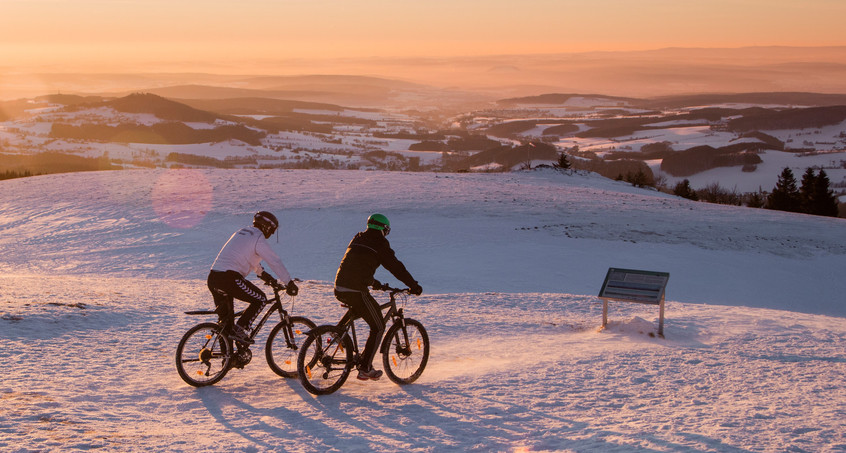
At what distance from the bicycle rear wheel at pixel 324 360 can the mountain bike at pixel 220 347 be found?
33cm

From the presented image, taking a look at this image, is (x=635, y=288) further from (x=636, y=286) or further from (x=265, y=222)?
(x=265, y=222)

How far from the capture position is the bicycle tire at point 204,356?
8453mm

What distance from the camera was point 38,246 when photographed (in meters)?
27.0

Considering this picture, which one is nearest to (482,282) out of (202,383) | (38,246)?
(202,383)

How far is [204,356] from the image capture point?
28.1 ft

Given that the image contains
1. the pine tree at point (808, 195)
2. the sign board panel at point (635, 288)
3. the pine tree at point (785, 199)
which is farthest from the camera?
the pine tree at point (785, 199)

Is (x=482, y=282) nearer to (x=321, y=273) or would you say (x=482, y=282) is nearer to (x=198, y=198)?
(x=321, y=273)

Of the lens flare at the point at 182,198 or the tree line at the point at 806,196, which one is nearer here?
the lens flare at the point at 182,198

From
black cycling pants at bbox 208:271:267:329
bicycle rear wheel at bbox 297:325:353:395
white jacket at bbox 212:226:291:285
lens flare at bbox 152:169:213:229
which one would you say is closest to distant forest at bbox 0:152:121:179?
lens flare at bbox 152:169:213:229

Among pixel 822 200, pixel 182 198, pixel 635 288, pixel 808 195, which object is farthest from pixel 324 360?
pixel 808 195

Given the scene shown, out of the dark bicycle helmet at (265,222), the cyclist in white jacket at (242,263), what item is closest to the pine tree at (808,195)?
the dark bicycle helmet at (265,222)

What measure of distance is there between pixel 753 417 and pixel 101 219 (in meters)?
30.7

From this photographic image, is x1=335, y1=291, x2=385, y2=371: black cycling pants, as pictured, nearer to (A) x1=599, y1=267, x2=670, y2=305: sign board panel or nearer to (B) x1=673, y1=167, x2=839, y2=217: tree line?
(A) x1=599, y1=267, x2=670, y2=305: sign board panel

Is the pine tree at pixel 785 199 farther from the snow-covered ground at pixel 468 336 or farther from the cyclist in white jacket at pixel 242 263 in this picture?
the cyclist in white jacket at pixel 242 263
